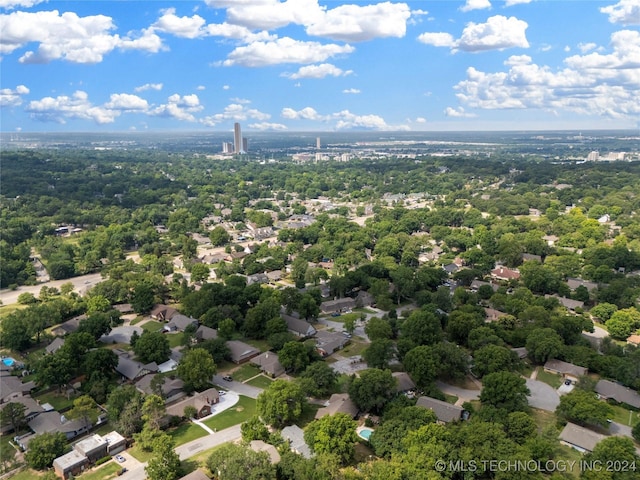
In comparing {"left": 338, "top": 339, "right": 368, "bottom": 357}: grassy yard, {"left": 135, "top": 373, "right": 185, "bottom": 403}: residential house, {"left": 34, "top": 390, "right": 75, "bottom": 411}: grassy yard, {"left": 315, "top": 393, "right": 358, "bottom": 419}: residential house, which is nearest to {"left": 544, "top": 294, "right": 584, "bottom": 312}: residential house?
{"left": 338, "top": 339, "right": 368, "bottom": 357}: grassy yard

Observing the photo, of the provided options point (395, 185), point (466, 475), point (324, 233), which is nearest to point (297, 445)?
point (466, 475)

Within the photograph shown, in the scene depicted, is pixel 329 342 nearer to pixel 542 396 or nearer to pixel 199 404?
pixel 199 404

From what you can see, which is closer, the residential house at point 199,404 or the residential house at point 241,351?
the residential house at point 199,404

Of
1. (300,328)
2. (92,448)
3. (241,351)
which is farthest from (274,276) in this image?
(92,448)

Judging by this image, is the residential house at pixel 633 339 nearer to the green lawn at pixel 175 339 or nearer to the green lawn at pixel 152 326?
the green lawn at pixel 175 339

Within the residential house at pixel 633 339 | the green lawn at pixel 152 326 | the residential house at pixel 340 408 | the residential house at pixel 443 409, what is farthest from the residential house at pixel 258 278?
the residential house at pixel 633 339

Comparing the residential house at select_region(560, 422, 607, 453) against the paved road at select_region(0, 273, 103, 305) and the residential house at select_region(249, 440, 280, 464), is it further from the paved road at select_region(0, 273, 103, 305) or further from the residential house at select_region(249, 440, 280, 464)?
the paved road at select_region(0, 273, 103, 305)
